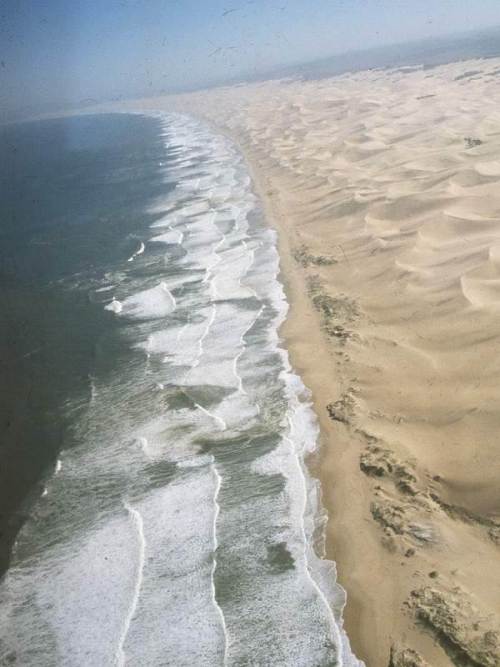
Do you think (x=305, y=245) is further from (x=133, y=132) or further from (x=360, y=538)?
(x=133, y=132)

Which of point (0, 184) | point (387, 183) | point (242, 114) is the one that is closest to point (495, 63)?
point (242, 114)

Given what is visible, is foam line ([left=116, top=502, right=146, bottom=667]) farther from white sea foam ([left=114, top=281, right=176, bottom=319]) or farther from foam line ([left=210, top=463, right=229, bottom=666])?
white sea foam ([left=114, top=281, right=176, bottom=319])

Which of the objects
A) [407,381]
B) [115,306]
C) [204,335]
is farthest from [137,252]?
[407,381]

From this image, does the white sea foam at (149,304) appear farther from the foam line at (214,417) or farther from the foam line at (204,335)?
the foam line at (214,417)

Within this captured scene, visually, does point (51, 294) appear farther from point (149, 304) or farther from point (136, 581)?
point (136, 581)

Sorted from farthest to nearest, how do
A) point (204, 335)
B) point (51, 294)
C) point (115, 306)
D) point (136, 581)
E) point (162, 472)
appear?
point (51, 294) < point (115, 306) < point (204, 335) < point (162, 472) < point (136, 581)
